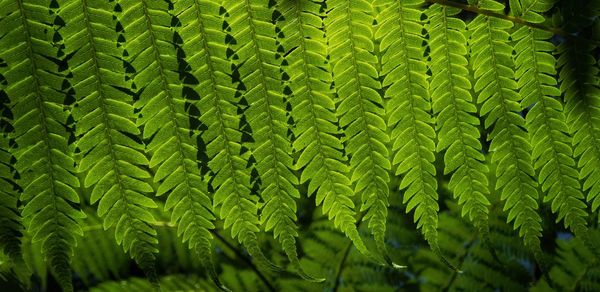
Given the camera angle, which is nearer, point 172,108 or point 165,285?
point 172,108

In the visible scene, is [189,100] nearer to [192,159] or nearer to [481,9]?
[192,159]

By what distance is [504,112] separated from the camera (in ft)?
4.33

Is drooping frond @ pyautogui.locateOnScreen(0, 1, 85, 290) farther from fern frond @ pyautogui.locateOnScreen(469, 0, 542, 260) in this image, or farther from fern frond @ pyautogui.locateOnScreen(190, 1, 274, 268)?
fern frond @ pyautogui.locateOnScreen(469, 0, 542, 260)

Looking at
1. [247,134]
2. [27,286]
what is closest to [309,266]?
[27,286]

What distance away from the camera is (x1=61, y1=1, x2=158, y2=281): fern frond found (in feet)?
3.55

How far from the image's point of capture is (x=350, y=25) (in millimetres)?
1217

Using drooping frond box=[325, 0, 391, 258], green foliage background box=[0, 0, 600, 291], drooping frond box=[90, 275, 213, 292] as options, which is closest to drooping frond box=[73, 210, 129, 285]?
drooping frond box=[90, 275, 213, 292]

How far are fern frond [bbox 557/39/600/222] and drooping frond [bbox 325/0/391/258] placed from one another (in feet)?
1.38

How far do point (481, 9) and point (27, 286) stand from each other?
162 cm

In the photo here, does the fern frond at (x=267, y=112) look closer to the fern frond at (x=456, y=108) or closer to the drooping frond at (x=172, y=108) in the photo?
the drooping frond at (x=172, y=108)

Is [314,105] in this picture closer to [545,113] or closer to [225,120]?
[225,120]

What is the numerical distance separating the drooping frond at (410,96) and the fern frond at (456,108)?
0.03 m

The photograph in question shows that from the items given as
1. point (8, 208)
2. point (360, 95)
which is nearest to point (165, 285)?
point (8, 208)

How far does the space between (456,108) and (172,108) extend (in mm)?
597
